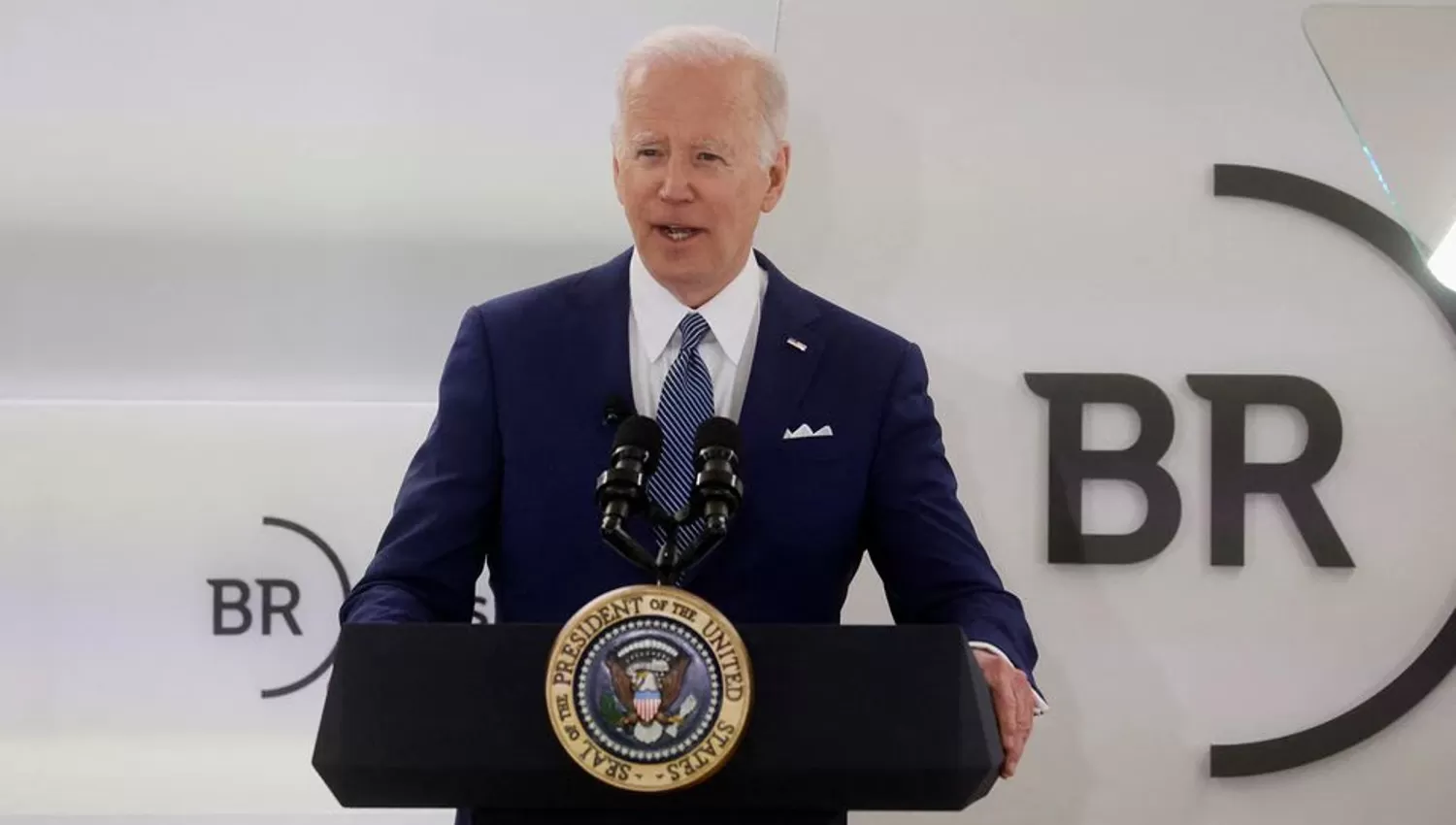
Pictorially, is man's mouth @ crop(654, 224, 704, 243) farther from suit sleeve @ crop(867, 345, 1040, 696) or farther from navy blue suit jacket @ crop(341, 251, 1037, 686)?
suit sleeve @ crop(867, 345, 1040, 696)

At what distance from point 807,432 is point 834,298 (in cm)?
104

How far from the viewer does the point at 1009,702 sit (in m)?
1.50

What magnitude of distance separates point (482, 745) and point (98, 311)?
6.49ft

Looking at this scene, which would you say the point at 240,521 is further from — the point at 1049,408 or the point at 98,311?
the point at 1049,408

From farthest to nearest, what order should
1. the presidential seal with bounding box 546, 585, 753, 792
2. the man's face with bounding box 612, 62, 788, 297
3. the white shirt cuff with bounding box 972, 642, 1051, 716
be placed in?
the man's face with bounding box 612, 62, 788, 297 < the white shirt cuff with bounding box 972, 642, 1051, 716 < the presidential seal with bounding box 546, 585, 753, 792

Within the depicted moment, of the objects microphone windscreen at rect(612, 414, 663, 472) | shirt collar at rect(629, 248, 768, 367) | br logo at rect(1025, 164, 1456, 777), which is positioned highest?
shirt collar at rect(629, 248, 768, 367)

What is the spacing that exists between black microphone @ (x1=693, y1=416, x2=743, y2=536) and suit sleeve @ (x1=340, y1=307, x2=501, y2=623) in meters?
0.45

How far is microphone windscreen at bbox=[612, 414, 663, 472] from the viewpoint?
1.42m

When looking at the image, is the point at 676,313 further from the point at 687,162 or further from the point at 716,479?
the point at 716,479

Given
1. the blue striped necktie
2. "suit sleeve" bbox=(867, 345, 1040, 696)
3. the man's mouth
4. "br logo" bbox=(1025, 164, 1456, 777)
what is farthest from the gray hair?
"br logo" bbox=(1025, 164, 1456, 777)

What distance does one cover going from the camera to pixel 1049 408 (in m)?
2.82

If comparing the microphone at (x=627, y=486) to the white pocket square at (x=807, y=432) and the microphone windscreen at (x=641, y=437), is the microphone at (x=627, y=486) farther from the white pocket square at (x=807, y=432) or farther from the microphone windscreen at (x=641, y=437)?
the white pocket square at (x=807, y=432)

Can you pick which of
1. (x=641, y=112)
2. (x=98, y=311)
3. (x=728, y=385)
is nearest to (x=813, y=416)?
(x=728, y=385)

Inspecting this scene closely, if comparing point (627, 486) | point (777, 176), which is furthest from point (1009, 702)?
point (777, 176)
